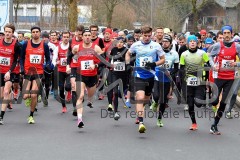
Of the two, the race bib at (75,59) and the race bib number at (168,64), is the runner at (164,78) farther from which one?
the race bib at (75,59)

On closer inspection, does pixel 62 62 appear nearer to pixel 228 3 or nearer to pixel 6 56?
pixel 6 56

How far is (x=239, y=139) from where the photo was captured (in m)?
9.63

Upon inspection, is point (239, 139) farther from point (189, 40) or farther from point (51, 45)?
point (51, 45)

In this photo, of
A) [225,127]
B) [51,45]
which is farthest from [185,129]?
[51,45]

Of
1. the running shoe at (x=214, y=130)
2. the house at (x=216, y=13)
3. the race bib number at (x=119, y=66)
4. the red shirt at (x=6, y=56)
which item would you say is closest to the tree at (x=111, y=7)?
the house at (x=216, y=13)

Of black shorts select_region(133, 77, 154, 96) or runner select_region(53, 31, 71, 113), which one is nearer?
black shorts select_region(133, 77, 154, 96)

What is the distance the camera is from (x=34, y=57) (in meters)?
11.3

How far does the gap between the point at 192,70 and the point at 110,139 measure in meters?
2.45

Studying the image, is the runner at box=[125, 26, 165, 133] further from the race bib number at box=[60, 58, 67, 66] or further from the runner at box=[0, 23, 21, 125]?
the race bib number at box=[60, 58, 67, 66]

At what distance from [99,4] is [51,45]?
3810 cm

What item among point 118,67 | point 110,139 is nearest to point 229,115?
point 118,67

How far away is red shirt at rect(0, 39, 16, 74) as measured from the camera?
11.3m

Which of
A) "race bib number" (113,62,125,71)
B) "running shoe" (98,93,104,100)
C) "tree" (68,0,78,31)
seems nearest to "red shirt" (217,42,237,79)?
"race bib number" (113,62,125,71)

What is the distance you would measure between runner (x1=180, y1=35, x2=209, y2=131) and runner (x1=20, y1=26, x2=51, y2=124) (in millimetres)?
2986
